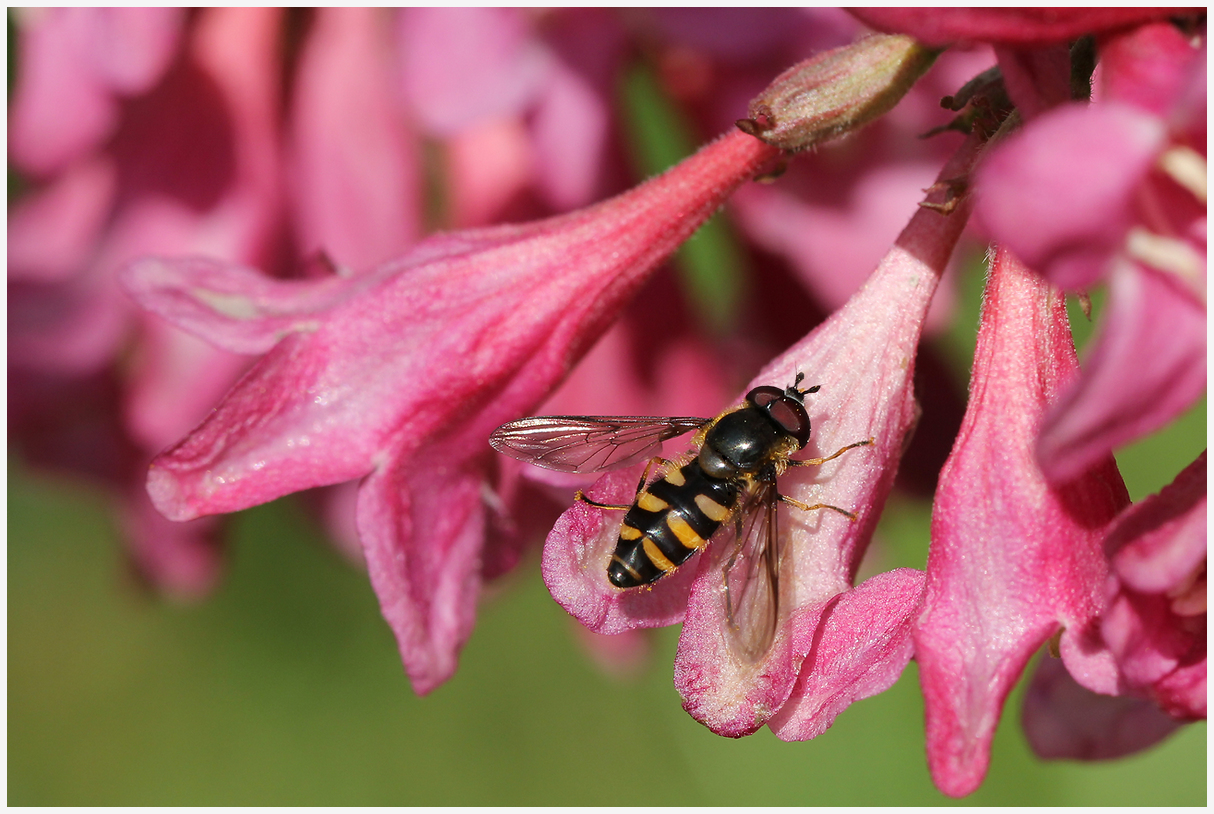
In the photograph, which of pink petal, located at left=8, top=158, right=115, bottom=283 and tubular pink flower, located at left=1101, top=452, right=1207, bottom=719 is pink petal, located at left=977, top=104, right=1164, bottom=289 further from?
pink petal, located at left=8, top=158, right=115, bottom=283

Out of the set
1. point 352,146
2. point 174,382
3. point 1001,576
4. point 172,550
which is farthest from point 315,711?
point 1001,576

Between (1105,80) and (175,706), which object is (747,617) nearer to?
(1105,80)

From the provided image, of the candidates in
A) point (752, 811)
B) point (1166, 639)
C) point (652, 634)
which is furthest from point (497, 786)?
point (1166, 639)

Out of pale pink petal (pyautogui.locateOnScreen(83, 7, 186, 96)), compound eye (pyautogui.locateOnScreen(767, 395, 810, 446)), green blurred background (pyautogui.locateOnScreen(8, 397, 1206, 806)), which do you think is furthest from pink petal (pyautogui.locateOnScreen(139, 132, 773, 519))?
green blurred background (pyautogui.locateOnScreen(8, 397, 1206, 806))

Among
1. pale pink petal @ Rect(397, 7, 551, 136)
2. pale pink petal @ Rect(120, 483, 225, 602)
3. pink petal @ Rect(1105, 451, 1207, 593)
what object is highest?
pale pink petal @ Rect(397, 7, 551, 136)

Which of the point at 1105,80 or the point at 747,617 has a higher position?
the point at 1105,80

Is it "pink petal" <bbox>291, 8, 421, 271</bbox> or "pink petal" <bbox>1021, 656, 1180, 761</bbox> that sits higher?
"pink petal" <bbox>291, 8, 421, 271</bbox>

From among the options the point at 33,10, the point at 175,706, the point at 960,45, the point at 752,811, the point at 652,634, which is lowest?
the point at 175,706

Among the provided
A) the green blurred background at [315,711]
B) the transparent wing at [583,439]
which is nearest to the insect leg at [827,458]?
the transparent wing at [583,439]

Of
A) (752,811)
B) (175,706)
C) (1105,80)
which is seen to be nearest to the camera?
(1105,80)
